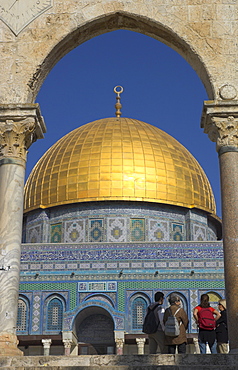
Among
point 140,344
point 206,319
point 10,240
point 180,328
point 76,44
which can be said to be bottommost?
point 180,328

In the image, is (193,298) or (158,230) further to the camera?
(158,230)

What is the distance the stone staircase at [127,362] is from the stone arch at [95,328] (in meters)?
14.5

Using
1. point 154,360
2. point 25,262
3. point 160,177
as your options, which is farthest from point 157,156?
point 154,360

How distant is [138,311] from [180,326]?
1404cm

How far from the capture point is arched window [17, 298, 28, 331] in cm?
2106

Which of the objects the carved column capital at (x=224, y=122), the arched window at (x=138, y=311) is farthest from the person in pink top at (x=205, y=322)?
the arched window at (x=138, y=311)

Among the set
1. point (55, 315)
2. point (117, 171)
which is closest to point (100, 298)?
point (55, 315)

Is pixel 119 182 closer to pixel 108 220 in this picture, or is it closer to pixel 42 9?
pixel 108 220

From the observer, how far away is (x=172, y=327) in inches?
290

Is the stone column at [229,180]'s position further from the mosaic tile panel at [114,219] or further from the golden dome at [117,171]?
the golden dome at [117,171]

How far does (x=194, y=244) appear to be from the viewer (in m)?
22.8

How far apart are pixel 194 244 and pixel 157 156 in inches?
210

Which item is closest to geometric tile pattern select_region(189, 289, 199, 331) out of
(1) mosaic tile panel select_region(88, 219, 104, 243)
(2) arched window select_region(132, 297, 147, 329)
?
(2) arched window select_region(132, 297, 147, 329)

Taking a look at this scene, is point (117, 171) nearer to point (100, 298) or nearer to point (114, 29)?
point (100, 298)
